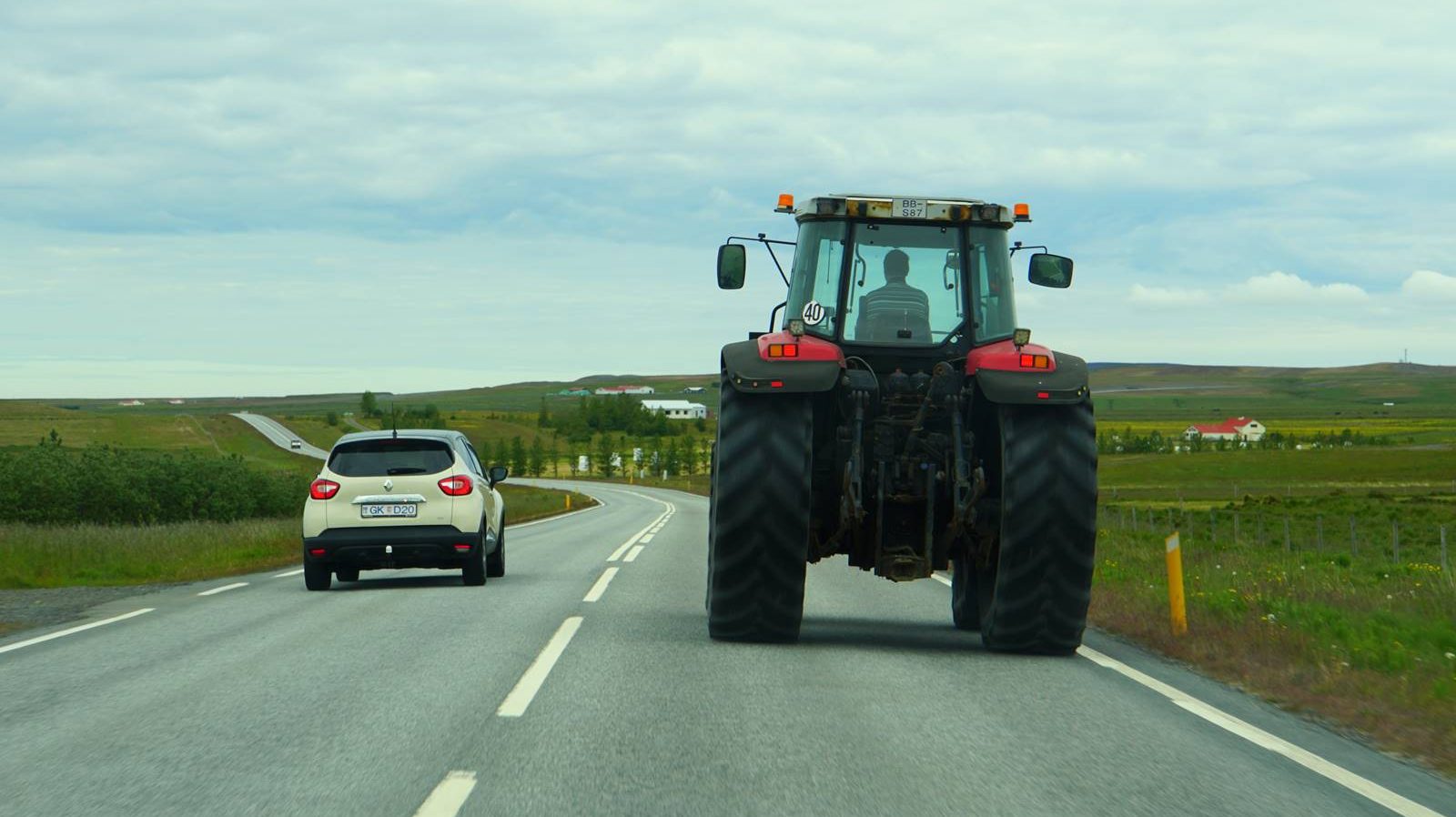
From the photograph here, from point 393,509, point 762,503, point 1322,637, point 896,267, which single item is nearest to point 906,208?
point 896,267

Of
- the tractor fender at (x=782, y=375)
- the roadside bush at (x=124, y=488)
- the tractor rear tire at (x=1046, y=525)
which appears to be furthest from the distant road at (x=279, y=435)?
the tractor rear tire at (x=1046, y=525)

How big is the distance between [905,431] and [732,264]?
1.78 metres

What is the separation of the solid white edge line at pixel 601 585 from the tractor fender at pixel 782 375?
513cm

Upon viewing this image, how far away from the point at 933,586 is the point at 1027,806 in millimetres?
11850

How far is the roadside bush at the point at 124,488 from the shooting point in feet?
173

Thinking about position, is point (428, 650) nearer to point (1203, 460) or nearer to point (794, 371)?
point (794, 371)

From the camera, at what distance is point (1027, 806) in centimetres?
555

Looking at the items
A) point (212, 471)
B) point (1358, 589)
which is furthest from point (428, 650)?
point (212, 471)

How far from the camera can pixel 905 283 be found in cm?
1098

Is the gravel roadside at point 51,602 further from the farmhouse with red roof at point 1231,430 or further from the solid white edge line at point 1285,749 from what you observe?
the farmhouse with red roof at point 1231,430

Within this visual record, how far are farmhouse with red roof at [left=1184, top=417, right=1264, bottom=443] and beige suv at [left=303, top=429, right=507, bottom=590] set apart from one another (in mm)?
161719

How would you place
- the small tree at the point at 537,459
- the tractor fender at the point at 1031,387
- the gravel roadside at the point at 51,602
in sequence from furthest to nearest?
the small tree at the point at 537,459
the gravel roadside at the point at 51,602
the tractor fender at the point at 1031,387

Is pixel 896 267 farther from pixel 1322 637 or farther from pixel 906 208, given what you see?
pixel 1322 637

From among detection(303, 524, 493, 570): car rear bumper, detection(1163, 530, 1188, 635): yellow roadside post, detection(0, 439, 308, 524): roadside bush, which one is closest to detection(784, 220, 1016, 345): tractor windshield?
detection(1163, 530, 1188, 635): yellow roadside post
